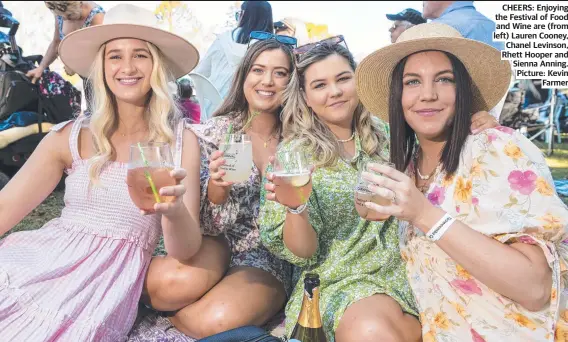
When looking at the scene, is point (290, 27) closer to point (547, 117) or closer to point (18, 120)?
point (18, 120)

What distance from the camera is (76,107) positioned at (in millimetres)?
7242

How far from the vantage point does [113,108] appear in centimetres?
289

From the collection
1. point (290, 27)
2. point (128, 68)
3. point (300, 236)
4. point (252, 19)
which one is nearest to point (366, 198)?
point (300, 236)

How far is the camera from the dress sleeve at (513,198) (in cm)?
193

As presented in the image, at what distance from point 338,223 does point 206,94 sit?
3689 mm

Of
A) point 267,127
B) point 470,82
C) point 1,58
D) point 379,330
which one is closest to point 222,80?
point 267,127

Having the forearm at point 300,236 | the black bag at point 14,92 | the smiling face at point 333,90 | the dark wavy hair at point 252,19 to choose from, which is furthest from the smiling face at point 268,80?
the black bag at point 14,92

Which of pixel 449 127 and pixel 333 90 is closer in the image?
pixel 449 127

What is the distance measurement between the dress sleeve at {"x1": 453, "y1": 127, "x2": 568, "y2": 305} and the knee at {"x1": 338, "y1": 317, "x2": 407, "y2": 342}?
65 centimetres

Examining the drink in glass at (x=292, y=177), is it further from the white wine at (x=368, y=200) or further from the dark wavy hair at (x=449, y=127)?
the dark wavy hair at (x=449, y=127)

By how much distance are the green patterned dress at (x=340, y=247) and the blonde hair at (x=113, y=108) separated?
761mm

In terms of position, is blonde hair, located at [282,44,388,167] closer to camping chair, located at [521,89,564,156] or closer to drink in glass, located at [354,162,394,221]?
drink in glass, located at [354,162,394,221]

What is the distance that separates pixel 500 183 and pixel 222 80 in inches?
169

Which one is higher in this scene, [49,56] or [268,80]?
[49,56]
